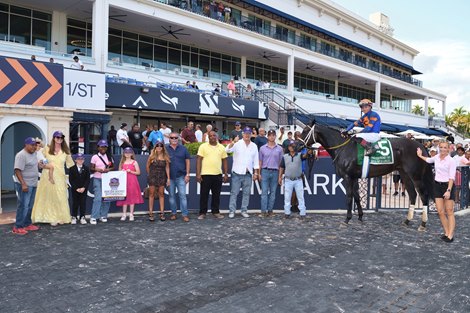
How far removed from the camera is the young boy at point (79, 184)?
28.0 feet

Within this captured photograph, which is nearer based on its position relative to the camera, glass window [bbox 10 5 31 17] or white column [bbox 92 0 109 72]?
white column [bbox 92 0 109 72]

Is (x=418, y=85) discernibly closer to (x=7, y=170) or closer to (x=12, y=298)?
(x=7, y=170)

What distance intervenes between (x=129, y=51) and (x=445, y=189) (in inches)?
864

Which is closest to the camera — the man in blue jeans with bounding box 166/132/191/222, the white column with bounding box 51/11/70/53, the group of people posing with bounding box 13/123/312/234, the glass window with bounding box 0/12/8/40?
the group of people posing with bounding box 13/123/312/234

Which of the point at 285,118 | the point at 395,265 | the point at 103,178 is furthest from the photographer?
the point at 285,118

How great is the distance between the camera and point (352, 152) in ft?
29.4

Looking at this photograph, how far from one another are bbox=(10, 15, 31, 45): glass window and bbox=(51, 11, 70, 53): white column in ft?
4.09

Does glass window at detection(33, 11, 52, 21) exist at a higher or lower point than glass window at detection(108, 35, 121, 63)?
higher

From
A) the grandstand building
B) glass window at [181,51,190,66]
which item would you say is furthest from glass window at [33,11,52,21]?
glass window at [181,51,190,66]

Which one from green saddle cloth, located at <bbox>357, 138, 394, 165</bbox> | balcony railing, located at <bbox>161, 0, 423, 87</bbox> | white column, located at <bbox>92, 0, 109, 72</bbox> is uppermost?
balcony railing, located at <bbox>161, 0, 423, 87</bbox>

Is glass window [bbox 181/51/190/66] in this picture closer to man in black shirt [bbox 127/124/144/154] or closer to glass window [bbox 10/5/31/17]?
glass window [bbox 10/5/31/17]

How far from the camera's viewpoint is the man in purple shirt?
9758mm

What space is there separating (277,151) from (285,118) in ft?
50.2

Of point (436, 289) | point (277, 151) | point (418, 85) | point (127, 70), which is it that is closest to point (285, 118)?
point (127, 70)
